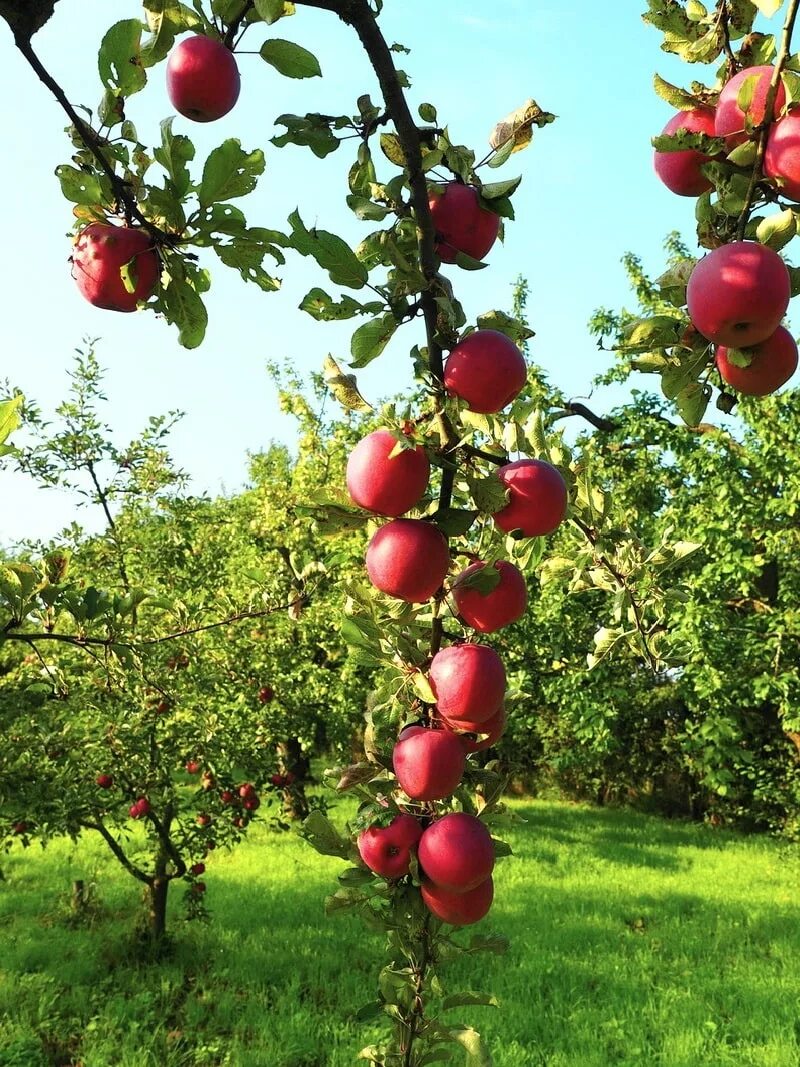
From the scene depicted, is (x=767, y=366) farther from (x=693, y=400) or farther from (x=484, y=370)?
(x=484, y=370)

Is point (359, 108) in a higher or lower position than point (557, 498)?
higher

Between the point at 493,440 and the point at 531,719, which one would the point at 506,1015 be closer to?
the point at 493,440

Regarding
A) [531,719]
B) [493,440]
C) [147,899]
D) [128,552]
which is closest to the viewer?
[493,440]

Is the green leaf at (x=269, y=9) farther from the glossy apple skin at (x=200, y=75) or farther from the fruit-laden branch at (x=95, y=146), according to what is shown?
the fruit-laden branch at (x=95, y=146)

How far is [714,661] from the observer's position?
26.6 feet

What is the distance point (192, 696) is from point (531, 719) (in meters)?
6.07

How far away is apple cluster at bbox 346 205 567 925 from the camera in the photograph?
1.01m

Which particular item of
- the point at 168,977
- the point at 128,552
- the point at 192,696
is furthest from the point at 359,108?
the point at 168,977

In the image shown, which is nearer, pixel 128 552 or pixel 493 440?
pixel 493 440

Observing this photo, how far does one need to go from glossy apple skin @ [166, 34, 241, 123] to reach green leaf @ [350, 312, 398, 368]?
0.38 meters

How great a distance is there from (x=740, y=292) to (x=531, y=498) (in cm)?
35

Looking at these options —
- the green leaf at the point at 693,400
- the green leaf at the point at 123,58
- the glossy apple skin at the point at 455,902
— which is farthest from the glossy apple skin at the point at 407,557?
the green leaf at the point at 123,58

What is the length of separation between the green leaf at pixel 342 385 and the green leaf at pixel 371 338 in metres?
0.03

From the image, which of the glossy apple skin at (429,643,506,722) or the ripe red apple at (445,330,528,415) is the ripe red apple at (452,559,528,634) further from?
the ripe red apple at (445,330,528,415)
